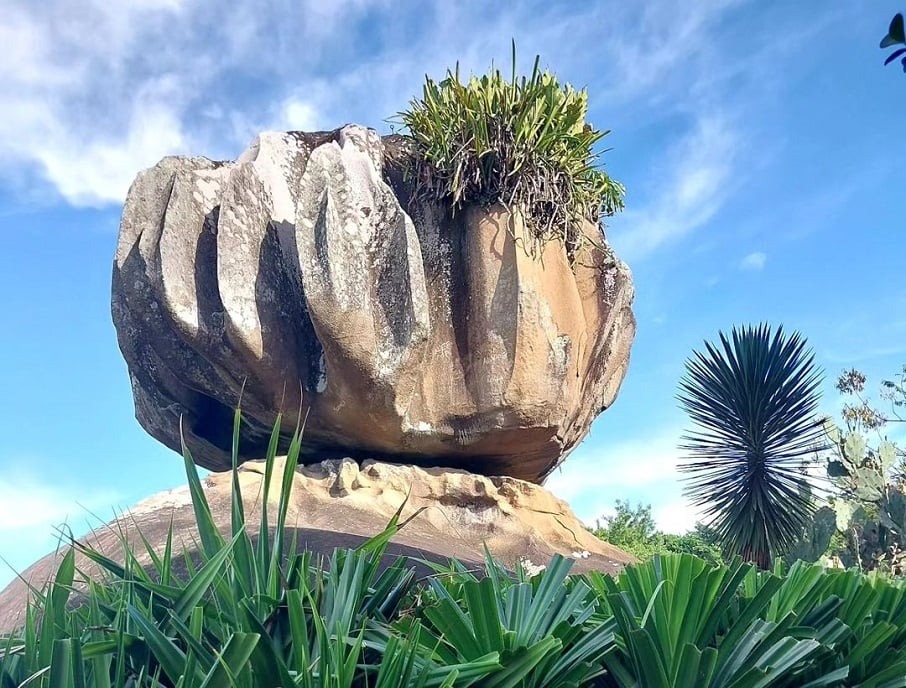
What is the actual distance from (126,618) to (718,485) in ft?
27.7

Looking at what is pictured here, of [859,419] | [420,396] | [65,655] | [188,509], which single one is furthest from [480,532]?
[65,655]

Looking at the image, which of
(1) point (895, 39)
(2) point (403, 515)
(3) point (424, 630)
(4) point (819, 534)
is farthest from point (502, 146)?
(1) point (895, 39)

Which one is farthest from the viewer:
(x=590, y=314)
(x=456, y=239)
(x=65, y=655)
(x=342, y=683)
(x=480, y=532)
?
(x=590, y=314)

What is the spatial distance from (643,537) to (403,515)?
40.7 ft

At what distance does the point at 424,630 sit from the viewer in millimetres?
3344

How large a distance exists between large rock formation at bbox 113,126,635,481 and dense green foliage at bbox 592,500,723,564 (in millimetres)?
8119

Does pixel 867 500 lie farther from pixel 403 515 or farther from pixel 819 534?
pixel 403 515

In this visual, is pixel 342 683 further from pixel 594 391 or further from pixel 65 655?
pixel 594 391

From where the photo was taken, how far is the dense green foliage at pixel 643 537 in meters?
17.7

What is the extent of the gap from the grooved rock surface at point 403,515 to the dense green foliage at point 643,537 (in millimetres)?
7903

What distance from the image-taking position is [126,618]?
10.5 feet

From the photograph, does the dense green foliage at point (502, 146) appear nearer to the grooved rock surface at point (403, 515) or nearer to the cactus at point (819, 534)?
the grooved rock surface at point (403, 515)

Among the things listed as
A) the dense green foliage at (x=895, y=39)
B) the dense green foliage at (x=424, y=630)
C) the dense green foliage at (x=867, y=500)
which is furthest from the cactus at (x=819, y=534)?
the dense green foliage at (x=895, y=39)

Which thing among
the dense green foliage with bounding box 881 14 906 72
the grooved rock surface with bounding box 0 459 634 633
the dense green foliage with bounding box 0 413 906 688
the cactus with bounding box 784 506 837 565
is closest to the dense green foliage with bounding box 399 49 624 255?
the grooved rock surface with bounding box 0 459 634 633
